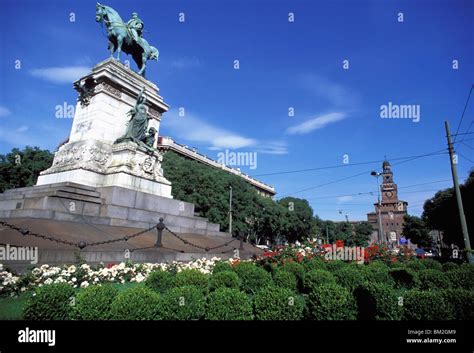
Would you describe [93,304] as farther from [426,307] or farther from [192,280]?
[426,307]

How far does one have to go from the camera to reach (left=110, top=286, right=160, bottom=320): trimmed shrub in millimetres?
3562

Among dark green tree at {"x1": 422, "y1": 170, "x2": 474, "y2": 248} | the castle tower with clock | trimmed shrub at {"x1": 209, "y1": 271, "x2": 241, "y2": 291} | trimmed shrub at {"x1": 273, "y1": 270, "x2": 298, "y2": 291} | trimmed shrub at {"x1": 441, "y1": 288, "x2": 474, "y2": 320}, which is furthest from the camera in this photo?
the castle tower with clock

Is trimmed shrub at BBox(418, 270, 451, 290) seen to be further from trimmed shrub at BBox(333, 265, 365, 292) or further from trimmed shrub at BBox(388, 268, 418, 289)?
trimmed shrub at BBox(333, 265, 365, 292)

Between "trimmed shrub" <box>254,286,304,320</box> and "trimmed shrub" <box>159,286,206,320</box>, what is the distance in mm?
807

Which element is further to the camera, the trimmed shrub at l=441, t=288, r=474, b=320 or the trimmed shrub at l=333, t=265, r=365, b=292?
the trimmed shrub at l=333, t=265, r=365, b=292

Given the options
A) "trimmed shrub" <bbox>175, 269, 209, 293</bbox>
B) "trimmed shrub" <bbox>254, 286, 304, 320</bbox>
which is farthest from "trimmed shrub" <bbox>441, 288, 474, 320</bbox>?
"trimmed shrub" <bbox>175, 269, 209, 293</bbox>

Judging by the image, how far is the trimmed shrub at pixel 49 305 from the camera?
355 centimetres

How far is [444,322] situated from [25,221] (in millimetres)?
11246

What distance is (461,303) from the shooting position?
412 cm

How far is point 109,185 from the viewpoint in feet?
48.0

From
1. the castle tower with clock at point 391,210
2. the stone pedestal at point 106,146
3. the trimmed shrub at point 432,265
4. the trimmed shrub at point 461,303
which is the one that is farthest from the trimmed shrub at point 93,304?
the castle tower with clock at point 391,210

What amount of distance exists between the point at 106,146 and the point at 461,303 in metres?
15.9

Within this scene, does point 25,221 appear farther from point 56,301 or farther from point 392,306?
point 392,306

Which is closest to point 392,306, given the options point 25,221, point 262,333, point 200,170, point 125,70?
point 262,333
